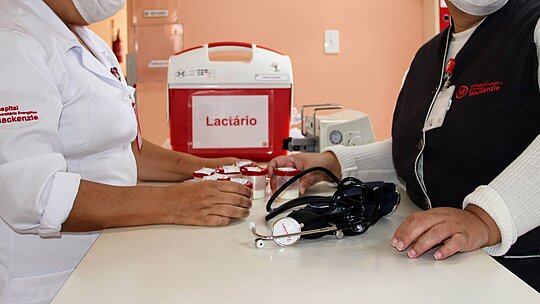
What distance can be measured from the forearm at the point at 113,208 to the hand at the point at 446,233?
1.48 ft

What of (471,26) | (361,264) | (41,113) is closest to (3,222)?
(41,113)

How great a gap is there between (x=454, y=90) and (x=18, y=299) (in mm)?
944

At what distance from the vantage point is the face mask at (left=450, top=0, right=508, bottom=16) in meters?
1.20

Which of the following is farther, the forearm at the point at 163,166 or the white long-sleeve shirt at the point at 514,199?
the forearm at the point at 163,166

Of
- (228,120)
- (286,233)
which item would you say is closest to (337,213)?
(286,233)

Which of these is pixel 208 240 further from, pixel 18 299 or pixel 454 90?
pixel 454 90

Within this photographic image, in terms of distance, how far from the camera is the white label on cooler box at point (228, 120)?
2078mm

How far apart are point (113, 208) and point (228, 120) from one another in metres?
1.02

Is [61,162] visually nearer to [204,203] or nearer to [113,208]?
[113,208]

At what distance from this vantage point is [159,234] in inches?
42.5

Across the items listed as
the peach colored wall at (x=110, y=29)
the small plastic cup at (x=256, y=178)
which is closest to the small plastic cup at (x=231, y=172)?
the small plastic cup at (x=256, y=178)

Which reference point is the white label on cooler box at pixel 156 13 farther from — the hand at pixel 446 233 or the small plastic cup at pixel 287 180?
the hand at pixel 446 233

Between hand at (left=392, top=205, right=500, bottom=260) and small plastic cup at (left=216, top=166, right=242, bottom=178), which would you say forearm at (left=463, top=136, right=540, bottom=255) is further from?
small plastic cup at (left=216, top=166, right=242, bottom=178)

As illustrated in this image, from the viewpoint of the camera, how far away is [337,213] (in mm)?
1052
